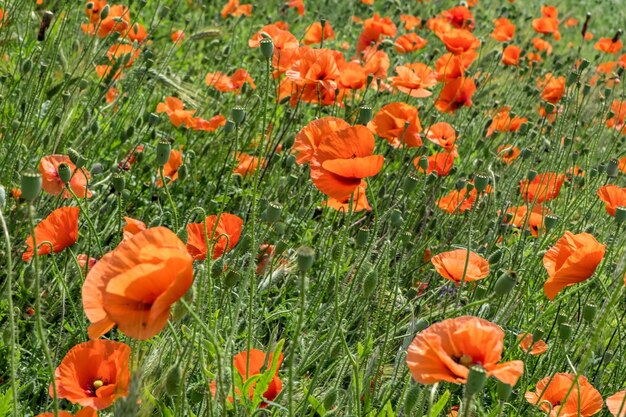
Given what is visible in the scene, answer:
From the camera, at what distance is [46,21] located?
2996mm

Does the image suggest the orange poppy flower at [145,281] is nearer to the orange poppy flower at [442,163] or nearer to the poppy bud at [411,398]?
the poppy bud at [411,398]

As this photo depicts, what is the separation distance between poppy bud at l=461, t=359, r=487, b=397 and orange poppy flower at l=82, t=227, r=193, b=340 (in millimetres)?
433

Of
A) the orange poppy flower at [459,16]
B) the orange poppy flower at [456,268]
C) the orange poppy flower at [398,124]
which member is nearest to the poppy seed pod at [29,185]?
the orange poppy flower at [456,268]

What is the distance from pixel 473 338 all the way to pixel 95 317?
1.98 feet

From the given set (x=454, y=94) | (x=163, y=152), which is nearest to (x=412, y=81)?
(x=454, y=94)

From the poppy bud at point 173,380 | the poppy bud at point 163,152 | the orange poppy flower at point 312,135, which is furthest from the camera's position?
the orange poppy flower at point 312,135

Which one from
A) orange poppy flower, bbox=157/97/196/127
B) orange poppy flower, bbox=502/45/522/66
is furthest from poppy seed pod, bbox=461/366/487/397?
orange poppy flower, bbox=502/45/522/66

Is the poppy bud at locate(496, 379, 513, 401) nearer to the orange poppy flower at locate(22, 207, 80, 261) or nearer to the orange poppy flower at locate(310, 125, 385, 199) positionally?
the orange poppy flower at locate(310, 125, 385, 199)

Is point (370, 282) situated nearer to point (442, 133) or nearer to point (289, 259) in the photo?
point (289, 259)

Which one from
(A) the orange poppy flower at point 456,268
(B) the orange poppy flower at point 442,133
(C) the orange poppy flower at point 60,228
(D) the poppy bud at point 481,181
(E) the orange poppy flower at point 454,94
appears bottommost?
(B) the orange poppy flower at point 442,133

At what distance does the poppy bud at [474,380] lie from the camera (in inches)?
47.5

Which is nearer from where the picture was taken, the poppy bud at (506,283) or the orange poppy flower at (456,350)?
the orange poppy flower at (456,350)

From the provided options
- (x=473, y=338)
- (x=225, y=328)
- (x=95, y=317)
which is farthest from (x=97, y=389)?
(x=473, y=338)

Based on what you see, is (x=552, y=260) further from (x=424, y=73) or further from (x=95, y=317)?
(x=424, y=73)
